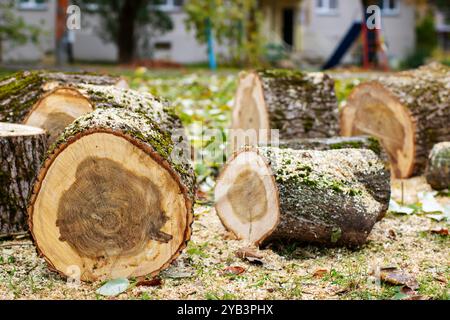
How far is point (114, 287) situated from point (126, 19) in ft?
56.8

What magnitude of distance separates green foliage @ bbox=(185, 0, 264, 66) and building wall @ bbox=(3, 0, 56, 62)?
5.90 metres

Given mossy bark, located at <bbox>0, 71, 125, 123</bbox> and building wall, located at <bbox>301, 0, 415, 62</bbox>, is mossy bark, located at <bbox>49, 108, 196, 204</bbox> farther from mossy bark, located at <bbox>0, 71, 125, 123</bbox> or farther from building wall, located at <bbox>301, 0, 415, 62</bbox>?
building wall, located at <bbox>301, 0, 415, 62</bbox>

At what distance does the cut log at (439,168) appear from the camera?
628 centimetres

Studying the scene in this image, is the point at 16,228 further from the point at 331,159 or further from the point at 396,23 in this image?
the point at 396,23

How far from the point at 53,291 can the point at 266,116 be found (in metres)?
3.21

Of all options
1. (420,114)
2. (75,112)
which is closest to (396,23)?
(420,114)

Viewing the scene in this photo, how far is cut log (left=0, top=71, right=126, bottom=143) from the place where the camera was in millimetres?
5336

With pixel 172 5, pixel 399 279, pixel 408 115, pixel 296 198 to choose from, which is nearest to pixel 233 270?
pixel 296 198

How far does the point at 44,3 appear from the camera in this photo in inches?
917

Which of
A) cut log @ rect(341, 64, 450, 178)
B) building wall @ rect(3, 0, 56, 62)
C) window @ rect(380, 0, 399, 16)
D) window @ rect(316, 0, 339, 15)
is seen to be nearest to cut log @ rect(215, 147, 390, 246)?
cut log @ rect(341, 64, 450, 178)

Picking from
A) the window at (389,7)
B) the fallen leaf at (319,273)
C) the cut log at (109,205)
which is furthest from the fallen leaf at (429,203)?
the window at (389,7)

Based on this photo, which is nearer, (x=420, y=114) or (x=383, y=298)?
(x=383, y=298)

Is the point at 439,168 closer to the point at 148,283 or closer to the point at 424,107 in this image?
the point at 424,107

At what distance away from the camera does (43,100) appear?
541cm
